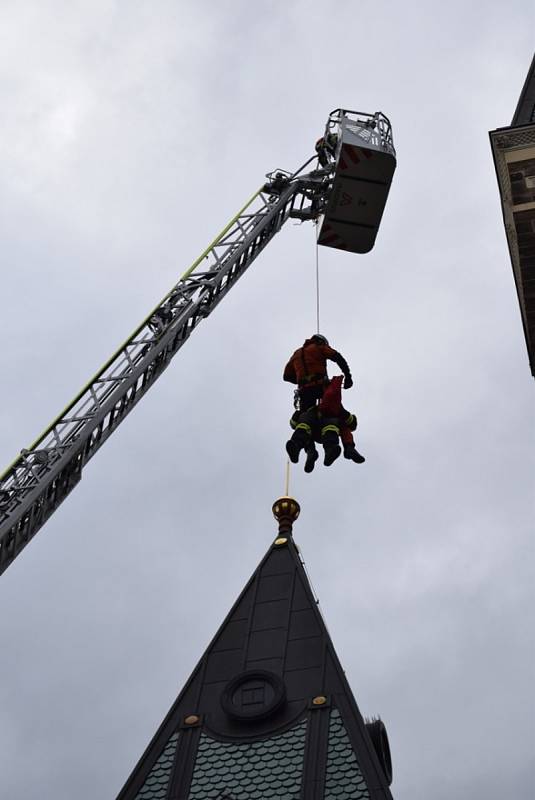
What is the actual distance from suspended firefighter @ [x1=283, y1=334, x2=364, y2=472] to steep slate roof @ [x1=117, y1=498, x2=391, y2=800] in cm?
781

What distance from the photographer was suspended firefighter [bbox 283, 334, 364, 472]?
18906 mm

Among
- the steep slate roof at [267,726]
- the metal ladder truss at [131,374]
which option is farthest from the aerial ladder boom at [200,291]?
the steep slate roof at [267,726]

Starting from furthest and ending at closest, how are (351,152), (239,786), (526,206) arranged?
1. (239,786)
2. (526,206)
3. (351,152)

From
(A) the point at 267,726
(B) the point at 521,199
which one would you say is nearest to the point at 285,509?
(A) the point at 267,726

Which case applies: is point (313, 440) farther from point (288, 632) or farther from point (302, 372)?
point (288, 632)

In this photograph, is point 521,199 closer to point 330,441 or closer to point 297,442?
point 330,441

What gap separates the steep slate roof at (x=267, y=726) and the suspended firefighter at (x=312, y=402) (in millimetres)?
7807

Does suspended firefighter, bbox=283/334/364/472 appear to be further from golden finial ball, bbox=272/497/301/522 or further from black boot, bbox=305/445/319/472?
golden finial ball, bbox=272/497/301/522

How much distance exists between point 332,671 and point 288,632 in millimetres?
1840

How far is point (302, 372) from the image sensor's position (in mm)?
19812

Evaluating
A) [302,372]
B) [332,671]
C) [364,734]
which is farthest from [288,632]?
[302,372]

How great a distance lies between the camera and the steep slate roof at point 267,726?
24.7m

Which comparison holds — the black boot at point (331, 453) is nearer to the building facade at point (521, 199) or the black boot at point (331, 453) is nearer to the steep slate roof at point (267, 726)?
the building facade at point (521, 199)

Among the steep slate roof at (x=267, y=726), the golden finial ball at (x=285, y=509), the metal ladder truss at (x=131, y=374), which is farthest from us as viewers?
the golden finial ball at (x=285, y=509)
